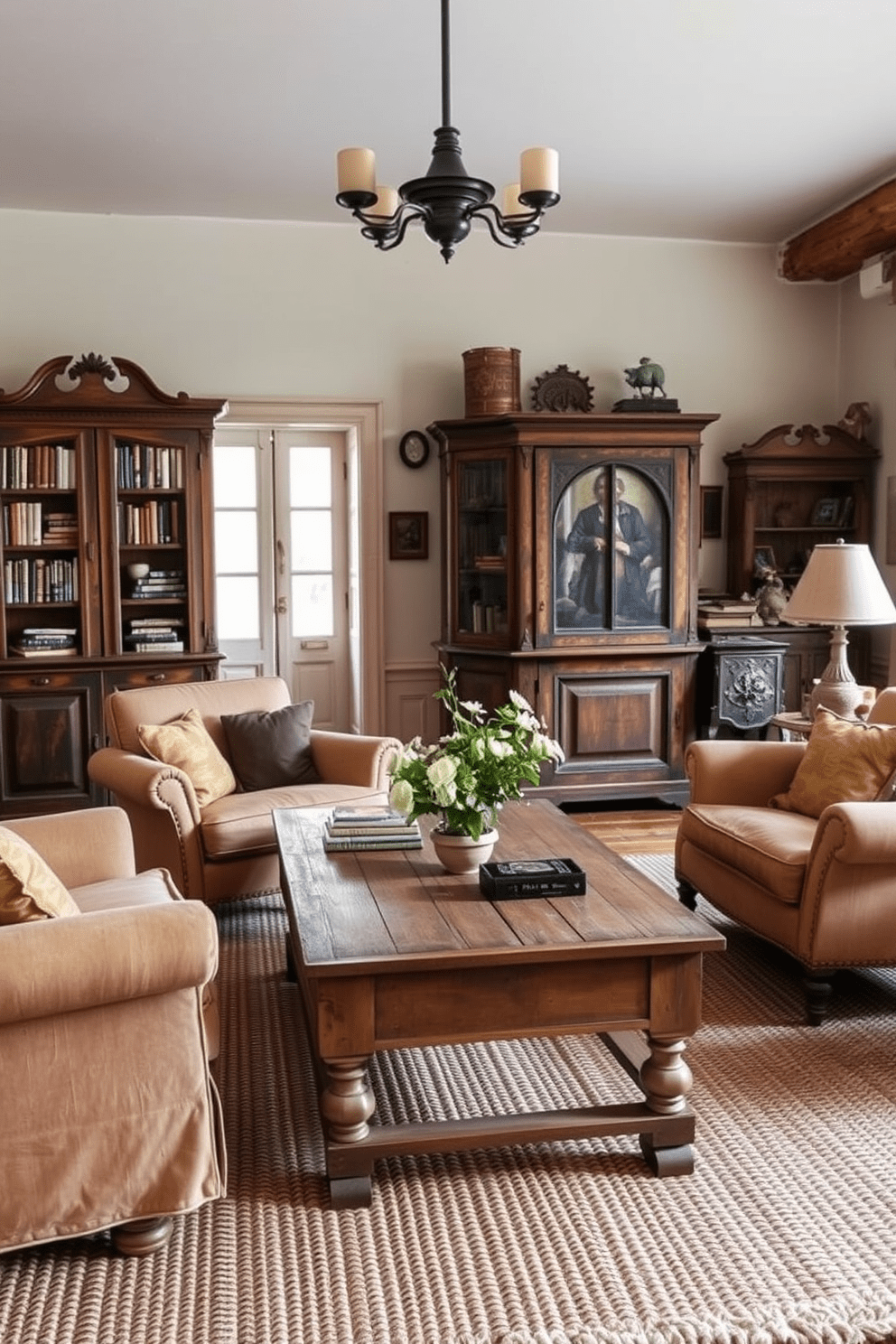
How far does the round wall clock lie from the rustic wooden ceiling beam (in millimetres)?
2298

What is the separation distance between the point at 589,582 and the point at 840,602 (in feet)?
5.96

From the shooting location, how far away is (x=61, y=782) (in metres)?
5.71

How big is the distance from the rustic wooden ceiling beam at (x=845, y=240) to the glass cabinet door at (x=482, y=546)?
211cm

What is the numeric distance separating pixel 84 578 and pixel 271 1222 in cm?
398

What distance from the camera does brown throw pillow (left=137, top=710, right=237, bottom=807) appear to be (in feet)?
13.9

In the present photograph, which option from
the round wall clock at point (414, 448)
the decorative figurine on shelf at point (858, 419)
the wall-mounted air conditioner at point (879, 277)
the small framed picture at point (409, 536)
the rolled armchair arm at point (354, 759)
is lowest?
the rolled armchair arm at point (354, 759)

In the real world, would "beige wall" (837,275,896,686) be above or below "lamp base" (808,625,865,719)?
above


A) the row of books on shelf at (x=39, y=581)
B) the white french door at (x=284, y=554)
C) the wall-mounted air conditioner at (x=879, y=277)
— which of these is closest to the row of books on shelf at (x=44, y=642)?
the row of books on shelf at (x=39, y=581)

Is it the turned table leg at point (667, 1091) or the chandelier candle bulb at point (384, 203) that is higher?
the chandelier candle bulb at point (384, 203)

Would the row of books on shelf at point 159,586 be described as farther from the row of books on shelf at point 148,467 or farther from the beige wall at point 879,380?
the beige wall at point 879,380

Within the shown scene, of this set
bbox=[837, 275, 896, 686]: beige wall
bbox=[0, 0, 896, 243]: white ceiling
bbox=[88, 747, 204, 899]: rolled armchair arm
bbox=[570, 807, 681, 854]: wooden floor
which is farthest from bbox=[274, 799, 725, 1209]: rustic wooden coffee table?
bbox=[837, 275, 896, 686]: beige wall

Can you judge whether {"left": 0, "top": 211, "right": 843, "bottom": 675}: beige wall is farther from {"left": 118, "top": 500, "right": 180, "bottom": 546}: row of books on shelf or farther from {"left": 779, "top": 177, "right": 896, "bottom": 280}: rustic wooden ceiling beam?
{"left": 118, "top": 500, "right": 180, "bottom": 546}: row of books on shelf

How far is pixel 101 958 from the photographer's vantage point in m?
2.15

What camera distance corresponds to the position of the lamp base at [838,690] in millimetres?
4445
